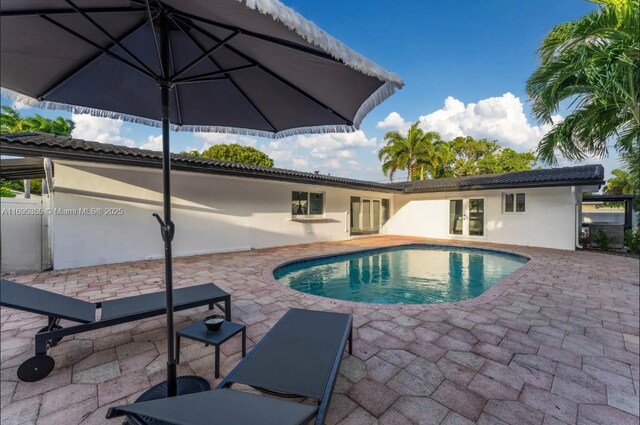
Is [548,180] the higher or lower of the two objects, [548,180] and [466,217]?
the higher

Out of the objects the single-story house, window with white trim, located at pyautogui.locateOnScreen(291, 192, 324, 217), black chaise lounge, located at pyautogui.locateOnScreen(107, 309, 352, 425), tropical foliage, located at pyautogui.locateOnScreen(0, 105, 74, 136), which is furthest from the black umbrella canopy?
tropical foliage, located at pyautogui.locateOnScreen(0, 105, 74, 136)

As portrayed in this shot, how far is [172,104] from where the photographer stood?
10.4ft

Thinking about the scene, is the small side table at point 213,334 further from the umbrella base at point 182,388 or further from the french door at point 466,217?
the french door at point 466,217

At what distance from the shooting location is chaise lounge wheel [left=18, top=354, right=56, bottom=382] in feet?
7.80

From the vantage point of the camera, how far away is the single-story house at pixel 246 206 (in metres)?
6.84

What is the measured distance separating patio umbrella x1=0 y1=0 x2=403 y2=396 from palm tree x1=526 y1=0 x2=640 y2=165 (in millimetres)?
5726

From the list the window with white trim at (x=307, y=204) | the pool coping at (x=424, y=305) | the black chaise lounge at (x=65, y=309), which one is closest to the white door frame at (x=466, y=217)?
the pool coping at (x=424, y=305)

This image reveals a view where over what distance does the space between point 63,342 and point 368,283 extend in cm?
590

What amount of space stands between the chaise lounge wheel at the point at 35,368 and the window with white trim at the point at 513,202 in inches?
600

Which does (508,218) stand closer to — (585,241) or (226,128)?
(585,241)

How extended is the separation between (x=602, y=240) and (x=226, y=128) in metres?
14.7

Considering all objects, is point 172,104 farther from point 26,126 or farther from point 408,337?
point 26,126

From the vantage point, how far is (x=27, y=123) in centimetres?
1939

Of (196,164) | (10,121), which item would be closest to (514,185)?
(196,164)
